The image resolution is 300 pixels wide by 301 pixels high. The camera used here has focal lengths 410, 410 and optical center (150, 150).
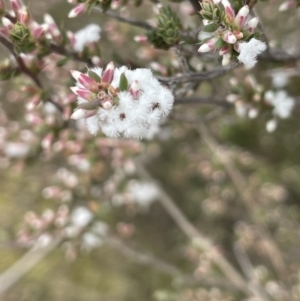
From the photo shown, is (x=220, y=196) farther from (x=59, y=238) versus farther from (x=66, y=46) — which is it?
(x=66, y=46)

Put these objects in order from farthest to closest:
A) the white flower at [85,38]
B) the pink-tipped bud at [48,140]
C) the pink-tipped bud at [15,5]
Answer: the pink-tipped bud at [48,140], the white flower at [85,38], the pink-tipped bud at [15,5]

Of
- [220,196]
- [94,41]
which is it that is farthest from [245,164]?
[94,41]

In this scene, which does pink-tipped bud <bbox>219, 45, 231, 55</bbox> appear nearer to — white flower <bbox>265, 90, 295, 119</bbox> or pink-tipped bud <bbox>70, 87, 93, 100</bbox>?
pink-tipped bud <bbox>70, 87, 93, 100</bbox>

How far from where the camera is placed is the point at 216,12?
2.85 ft

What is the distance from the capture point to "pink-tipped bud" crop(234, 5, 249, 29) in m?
0.87

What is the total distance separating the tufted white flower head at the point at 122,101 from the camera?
31.7 inches

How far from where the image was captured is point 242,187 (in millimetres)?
2779

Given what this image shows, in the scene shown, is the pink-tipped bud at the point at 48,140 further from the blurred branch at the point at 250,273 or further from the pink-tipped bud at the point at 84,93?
the blurred branch at the point at 250,273

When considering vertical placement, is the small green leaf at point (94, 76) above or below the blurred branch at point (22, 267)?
above

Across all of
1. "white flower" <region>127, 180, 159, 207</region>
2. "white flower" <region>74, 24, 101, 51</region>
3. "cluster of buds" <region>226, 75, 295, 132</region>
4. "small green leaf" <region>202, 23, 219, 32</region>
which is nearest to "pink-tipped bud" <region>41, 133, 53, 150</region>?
"white flower" <region>74, 24, 101, 51</region>

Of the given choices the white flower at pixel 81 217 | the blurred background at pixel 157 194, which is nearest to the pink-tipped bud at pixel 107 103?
the blurred background at pixel 157 194

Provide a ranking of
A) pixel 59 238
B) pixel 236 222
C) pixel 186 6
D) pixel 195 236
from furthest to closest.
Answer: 1. pixel 236 222
2. pixel 195 236
3. pixel 59 238
4. pixel 186 6

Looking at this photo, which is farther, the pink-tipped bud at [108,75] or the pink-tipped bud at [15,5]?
the pink-tipped bud at [15,5]

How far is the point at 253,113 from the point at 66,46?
66 centimetres
